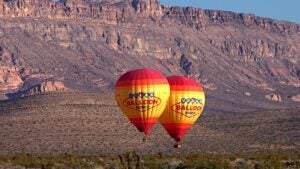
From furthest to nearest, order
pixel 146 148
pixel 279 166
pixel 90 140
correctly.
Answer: pixel 90 140 < pixel 146 148 < pixel 279 166

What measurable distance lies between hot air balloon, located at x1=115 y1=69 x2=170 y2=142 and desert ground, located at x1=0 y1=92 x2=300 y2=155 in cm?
2242

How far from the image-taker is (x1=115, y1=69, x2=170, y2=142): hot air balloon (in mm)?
70750

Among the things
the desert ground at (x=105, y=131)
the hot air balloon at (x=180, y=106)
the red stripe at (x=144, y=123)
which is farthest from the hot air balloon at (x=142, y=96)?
the desert ground at (x=105, y=131)

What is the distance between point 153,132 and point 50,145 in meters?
15.0

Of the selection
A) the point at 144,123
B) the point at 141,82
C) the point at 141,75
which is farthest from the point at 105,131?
the point at 141,82

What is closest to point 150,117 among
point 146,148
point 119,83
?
point 119,83

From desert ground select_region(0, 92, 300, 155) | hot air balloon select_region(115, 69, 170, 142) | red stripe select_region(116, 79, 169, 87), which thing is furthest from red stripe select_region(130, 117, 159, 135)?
desert ground select_region(0, 92, 300, 155)

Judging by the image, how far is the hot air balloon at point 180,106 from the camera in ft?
242

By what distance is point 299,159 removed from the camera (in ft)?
240

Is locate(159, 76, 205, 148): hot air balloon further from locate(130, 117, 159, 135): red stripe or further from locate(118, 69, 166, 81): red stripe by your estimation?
locate(130, 117, 159, 135): red stripe

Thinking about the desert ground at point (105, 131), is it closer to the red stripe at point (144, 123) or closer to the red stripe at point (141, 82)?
the red stripe at point (144, 123)

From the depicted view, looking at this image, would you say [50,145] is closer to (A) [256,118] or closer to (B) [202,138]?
(B) [202,138]

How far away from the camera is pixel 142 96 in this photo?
70.8m

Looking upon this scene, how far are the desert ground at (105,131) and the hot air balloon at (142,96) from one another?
22418 millimetres
